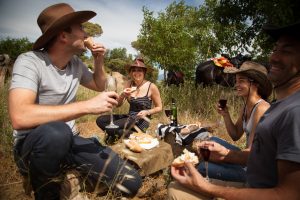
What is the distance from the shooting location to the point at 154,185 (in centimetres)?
367

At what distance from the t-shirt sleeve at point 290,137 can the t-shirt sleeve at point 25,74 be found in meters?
2.00

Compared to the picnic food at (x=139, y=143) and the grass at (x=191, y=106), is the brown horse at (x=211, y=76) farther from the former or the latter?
the picnic food at (x=139, y=143)

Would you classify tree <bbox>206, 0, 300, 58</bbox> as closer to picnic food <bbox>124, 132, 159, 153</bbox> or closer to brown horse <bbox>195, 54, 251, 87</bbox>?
brown horse <bbox>195, 54, 251, 87</bbox>

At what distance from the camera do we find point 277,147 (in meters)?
1.54

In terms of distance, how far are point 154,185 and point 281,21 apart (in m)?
4.62

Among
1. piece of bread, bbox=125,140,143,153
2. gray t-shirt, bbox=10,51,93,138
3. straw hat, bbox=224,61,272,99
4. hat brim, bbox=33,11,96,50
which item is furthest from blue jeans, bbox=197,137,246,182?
hat brim, bbox=33,11,96,50

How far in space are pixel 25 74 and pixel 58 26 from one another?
0.61 m

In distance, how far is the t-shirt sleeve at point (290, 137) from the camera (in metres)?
1.40

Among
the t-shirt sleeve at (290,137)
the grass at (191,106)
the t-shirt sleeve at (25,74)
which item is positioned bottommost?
the grass at (191,106)

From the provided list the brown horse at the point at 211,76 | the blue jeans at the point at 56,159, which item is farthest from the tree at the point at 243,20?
the blue jeans at the point at 56,159

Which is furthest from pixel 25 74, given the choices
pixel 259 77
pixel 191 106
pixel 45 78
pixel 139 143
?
pixel 191 106

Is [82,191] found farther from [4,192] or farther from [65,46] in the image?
[65,46]

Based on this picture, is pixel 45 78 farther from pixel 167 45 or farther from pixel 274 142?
pixel 167 45

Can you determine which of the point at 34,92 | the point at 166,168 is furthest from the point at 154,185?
the point at 34,92
